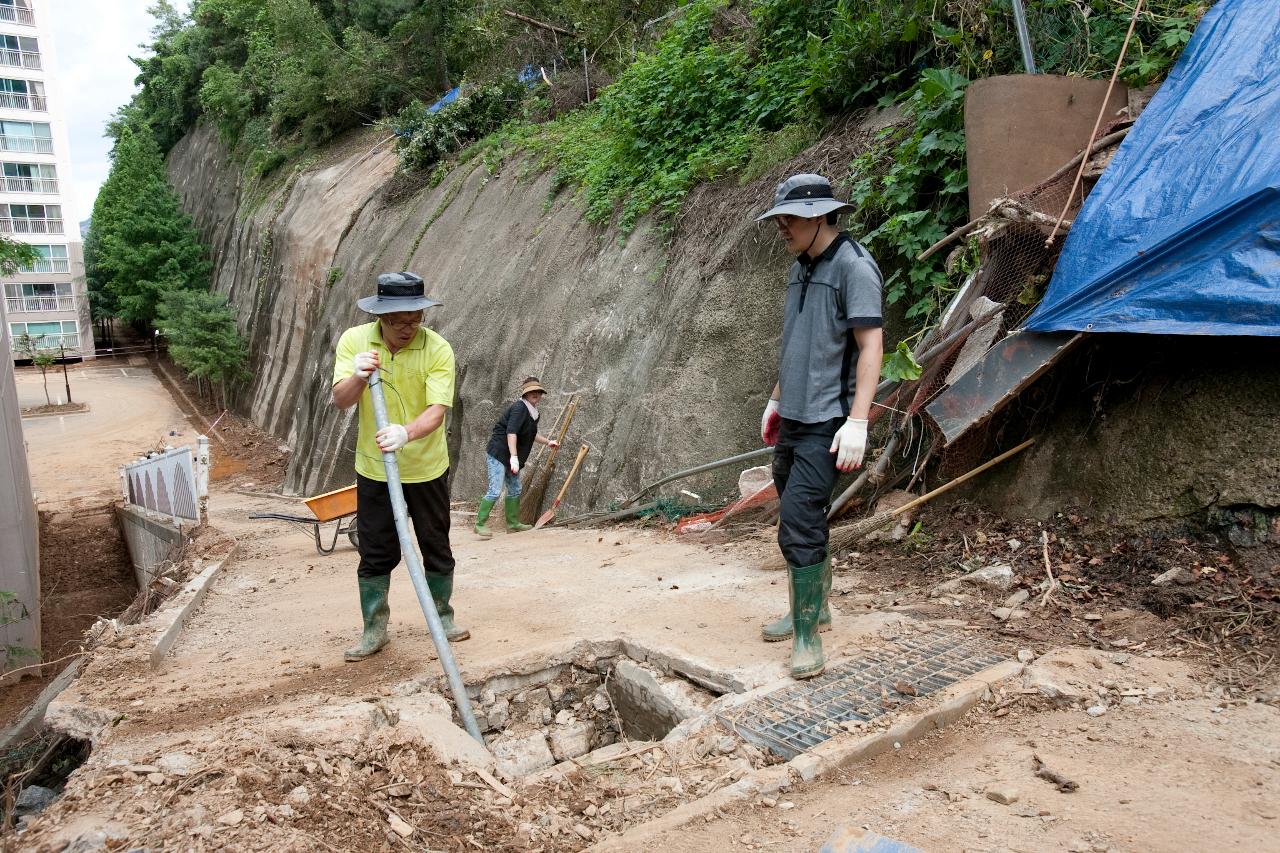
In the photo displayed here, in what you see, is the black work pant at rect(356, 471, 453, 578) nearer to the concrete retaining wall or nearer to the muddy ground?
the muddy ground

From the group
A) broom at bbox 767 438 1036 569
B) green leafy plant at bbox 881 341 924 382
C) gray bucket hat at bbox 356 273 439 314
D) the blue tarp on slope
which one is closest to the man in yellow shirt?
gray bucket hat at bbox 356 273 439 314

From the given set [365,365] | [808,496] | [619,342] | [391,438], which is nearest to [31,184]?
[619,342]

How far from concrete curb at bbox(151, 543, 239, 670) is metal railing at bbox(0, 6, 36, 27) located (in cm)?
4291

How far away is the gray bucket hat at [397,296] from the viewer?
14.1 ft

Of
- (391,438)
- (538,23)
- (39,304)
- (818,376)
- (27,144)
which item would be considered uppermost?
(27,144)

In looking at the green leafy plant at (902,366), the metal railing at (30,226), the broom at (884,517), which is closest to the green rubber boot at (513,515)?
the broom at (884,517)

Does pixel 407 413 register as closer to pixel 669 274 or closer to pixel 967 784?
pixel 967 784

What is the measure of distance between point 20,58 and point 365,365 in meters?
45.9

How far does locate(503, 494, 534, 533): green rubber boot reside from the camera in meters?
9.85

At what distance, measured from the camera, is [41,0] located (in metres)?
39.9

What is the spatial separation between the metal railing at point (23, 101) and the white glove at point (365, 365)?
45018mm

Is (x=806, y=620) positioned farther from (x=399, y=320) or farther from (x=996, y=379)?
(x=399, y=320)

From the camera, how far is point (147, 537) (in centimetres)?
1256

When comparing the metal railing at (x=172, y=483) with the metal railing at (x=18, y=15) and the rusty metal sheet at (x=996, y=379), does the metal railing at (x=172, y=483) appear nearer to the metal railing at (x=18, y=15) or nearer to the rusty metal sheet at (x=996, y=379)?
the rusty metal sheet at (x=996, y=379)
